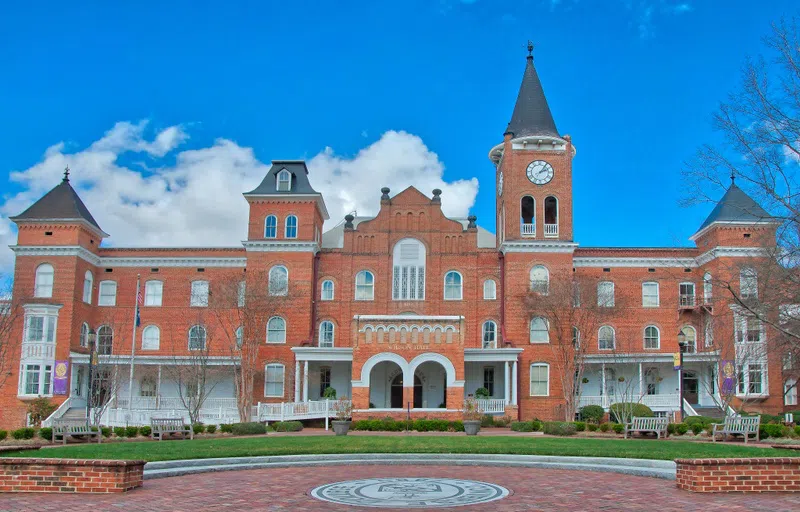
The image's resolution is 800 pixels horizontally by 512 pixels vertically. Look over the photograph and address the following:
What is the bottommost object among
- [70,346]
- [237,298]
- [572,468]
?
[572,468]

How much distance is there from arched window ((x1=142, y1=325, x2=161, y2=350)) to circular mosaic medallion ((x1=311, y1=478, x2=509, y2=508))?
36.2 meters

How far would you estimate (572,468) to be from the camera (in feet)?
55.5

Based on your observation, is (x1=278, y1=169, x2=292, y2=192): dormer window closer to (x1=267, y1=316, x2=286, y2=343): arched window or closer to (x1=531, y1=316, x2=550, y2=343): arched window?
(x1=267, y1=316, x2=286, y2=343): arched window

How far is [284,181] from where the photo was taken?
47812 millimetres

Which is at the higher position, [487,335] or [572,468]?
[487,335]

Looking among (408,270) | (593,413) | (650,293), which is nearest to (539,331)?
(593,413)

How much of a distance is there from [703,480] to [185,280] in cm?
4042

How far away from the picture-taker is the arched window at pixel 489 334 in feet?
151

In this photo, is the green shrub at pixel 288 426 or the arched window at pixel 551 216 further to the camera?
the arched window at pixel 551 216

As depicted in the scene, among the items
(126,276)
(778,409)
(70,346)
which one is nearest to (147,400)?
(70,346)

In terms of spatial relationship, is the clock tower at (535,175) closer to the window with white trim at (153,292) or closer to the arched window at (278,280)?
the arched window at (278,280)

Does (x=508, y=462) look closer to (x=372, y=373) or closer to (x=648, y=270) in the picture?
(x=372, y=373)

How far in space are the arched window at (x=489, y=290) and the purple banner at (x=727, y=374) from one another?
1308cm

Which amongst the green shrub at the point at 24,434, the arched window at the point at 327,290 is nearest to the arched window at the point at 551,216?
the arched window at the point at 327,290
